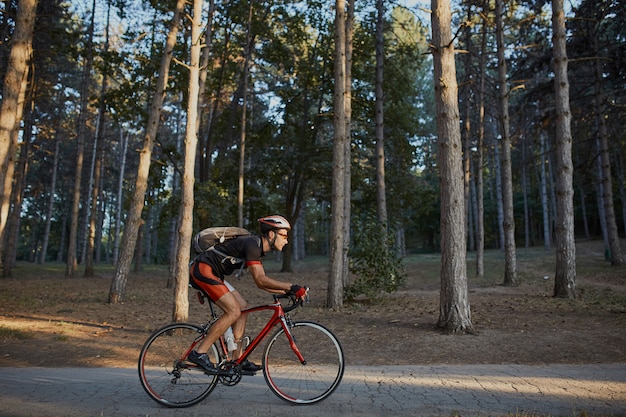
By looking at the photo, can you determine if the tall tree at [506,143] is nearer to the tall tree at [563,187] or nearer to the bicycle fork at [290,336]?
the tall tree at [563,187]

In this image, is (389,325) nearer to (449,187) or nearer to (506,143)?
(449,187)

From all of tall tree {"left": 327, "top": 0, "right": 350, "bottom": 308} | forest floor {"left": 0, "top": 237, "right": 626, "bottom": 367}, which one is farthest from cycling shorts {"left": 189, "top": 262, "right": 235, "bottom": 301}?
tall tree {"left": 327, "top": 0, "right": 350, "bottom": 308}

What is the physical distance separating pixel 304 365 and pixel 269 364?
37cm

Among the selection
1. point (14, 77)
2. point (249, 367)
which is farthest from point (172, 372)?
point (14, 77)

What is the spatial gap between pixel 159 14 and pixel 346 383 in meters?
19.1

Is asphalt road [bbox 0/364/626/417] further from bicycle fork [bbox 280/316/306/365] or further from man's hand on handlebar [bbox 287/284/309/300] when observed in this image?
man's hand on handlebar [bbox 287/284/309/300]

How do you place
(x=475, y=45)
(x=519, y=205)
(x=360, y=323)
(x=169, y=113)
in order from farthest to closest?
(x=519, y=205), (x=169, y=113), (x=475, y=45), (x=360, y=323)

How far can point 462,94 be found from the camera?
24.9m

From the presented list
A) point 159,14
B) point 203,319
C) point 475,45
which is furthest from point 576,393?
point 475,45

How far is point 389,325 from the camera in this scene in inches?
420

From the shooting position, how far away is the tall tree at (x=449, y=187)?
31.4ft

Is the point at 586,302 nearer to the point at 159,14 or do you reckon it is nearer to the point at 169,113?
the point at 159,14

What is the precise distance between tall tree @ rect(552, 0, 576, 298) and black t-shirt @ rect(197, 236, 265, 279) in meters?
11.6

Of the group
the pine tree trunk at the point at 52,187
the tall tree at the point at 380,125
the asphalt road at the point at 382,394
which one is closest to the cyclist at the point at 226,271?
the asphalt road at the point at 382,394
